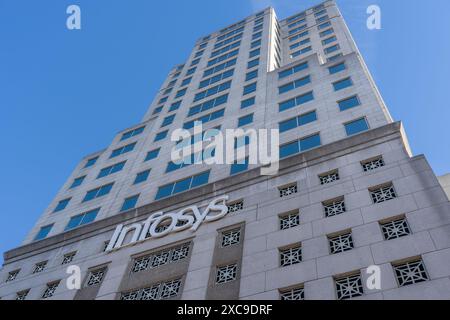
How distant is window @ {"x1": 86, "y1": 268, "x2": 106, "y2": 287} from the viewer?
72.4ft

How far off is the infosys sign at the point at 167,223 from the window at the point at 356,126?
7405 millimetres

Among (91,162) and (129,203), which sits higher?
(91,162)

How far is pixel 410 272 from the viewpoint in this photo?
14.9m

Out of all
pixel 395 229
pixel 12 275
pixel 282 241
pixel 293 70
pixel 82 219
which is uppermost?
pixel 293 70

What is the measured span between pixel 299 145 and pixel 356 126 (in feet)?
10.4

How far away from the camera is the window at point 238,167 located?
25.5 meters

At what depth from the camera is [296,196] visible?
826 inches

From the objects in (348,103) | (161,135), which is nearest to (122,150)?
(161,135)

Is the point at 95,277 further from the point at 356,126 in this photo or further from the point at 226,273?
the point at 356,126

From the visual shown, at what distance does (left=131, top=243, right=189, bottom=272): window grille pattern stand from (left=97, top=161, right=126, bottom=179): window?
1233 cm

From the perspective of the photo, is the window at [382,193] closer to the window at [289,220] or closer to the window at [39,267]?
the window at [289,220]
